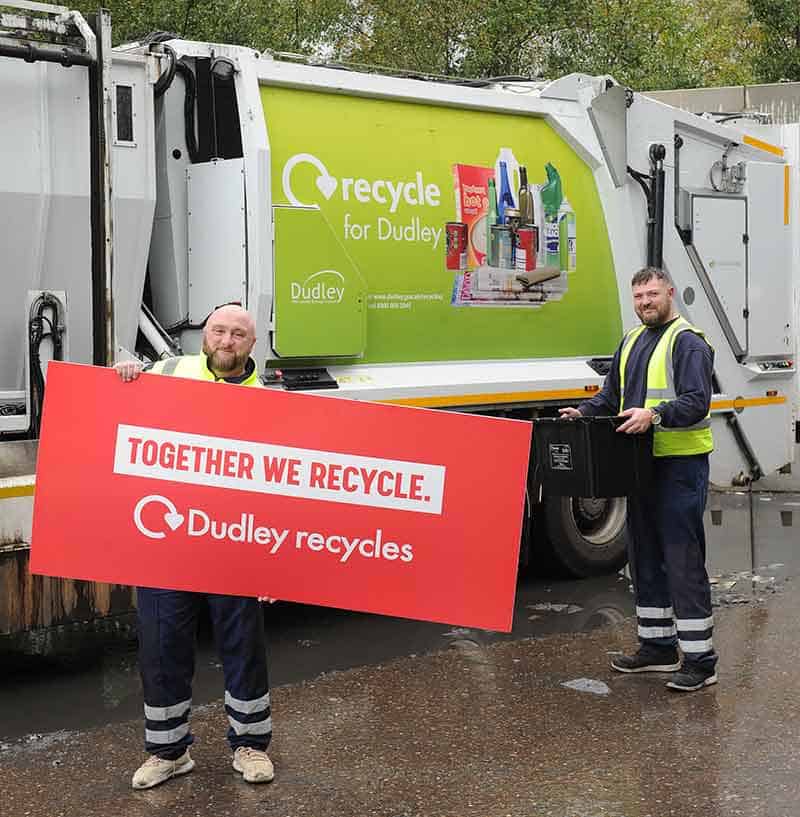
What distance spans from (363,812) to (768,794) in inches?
49.8

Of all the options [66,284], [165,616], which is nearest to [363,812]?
[165,616]

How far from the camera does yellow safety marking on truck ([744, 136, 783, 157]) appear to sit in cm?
878

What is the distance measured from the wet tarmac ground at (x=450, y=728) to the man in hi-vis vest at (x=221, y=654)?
0.12 m

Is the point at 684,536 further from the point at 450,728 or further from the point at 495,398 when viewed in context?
the point at 495,398

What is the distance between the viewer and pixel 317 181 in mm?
6488

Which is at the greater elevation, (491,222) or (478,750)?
(491,222)

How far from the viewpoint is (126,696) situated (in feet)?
18.4

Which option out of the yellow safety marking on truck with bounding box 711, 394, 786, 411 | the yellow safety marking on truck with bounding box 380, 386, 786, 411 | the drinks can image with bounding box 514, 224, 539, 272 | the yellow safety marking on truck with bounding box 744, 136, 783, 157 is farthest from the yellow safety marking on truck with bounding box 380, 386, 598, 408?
the yellow safety marking on truck with bounding box 744, 136, 783, 157

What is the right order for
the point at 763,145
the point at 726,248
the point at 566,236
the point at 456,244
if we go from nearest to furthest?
the point at 456,244 < the point at 566,236 < the point at 726,248 < the point at 763,145

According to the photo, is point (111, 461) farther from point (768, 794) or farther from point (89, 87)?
point (768, 794)

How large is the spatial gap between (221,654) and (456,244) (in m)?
3.19

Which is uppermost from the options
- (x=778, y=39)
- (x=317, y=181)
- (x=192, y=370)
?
(x=778, y=39)

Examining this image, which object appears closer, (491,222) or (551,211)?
(491,222)

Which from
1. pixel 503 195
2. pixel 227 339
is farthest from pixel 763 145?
pixel 227 339
